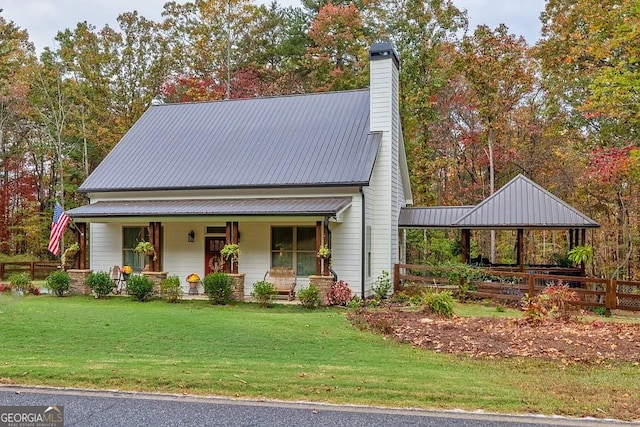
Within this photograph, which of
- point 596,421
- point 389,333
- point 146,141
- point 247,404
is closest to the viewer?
point 596,421

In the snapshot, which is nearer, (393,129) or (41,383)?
(41,383)

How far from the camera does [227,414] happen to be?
494 cm

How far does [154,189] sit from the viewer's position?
54.6 feet

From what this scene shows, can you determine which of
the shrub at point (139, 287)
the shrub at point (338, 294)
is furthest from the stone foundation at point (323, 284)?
the shrub at point (139, 287)

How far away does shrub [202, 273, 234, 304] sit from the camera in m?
13.6

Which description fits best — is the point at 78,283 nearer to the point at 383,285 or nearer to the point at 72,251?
the point at 72,251

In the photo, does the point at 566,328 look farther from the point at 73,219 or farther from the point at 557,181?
the point at 557,181

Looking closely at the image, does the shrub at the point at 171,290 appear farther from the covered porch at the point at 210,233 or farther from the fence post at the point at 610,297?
the fence post at the point at 610,297

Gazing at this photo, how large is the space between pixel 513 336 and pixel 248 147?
11.2 meters

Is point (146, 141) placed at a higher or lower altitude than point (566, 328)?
higher

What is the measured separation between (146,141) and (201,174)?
12.5ft

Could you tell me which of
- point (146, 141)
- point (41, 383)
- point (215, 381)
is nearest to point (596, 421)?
point (215, 381)

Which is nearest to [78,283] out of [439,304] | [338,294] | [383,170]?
[338,294]

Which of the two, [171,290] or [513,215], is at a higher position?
[513,215]
